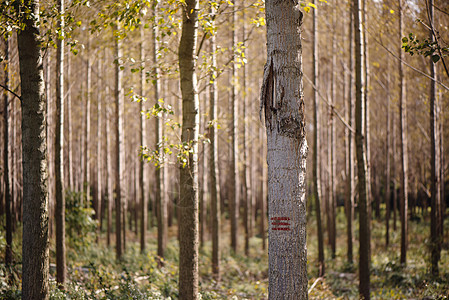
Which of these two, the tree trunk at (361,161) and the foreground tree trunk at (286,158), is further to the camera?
the tree trunk at (361,161)

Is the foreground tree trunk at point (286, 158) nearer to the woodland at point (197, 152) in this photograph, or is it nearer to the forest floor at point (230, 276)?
the woodland at point (197, 152)

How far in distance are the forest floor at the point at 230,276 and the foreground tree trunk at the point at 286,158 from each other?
2.95 m

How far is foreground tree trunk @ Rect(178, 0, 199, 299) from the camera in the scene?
5.03m

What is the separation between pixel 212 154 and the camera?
10125 mm

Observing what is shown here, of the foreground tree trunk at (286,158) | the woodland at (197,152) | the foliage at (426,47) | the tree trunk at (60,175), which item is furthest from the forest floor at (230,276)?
the foliage at (426,47)

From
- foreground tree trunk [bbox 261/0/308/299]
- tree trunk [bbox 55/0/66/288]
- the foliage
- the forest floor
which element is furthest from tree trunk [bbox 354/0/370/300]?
tree trunk [bbox 55/0/66/288]

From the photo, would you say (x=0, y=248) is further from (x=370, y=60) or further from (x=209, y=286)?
(x=370, y=60)

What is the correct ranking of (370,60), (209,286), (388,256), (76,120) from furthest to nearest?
(76,120) → (370,60) → (388,256) → (209,286)

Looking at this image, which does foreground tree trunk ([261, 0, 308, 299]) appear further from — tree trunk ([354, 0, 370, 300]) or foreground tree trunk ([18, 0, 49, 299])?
tree trunk ([354, 0, 370, 300])

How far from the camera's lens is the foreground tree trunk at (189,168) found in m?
5.03

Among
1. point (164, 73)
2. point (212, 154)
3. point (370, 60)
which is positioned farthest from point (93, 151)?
point (164, 73)

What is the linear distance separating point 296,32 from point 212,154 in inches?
279

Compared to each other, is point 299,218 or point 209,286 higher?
point 299,218

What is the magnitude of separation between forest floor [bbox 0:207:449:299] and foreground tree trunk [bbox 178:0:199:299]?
73cm
